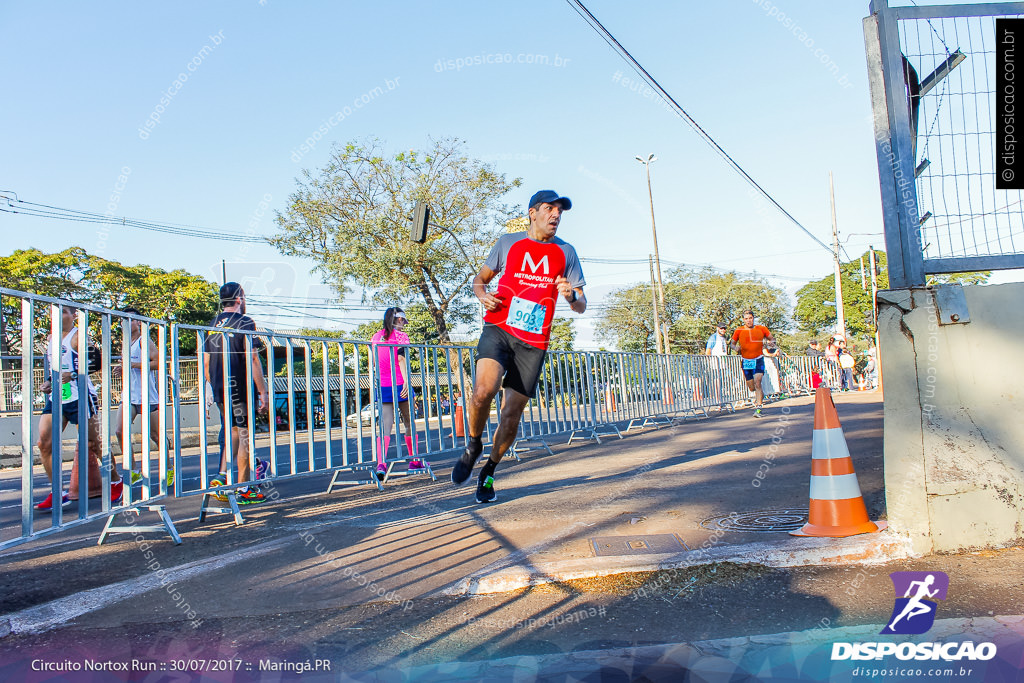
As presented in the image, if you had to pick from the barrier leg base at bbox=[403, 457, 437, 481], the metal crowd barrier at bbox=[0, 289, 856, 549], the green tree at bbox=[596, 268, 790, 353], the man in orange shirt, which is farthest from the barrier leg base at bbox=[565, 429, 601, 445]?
the green tree at bbox=[596, 268, 790, 353]

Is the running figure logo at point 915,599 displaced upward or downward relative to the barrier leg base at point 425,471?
downward

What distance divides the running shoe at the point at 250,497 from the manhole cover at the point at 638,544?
320 cm

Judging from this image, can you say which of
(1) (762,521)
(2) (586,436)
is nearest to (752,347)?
(2) (586,436)

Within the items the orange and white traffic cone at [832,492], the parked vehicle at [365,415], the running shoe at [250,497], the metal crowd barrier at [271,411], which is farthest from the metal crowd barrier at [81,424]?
the orange and white traffic cone at [832,492]

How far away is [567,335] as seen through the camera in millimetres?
43906

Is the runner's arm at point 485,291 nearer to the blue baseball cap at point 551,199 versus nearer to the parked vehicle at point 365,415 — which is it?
the blue baseball cap at point 551,199

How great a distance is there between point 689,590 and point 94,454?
15.3ft

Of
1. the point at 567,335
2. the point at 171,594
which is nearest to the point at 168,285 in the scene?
the point at 567,335

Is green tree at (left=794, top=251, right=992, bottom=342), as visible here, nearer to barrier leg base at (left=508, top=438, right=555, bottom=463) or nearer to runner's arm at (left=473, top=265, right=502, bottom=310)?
barrier leg base at (left=508, top=438, right=555, bottom=463)

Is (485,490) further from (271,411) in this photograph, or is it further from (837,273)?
(837,273)

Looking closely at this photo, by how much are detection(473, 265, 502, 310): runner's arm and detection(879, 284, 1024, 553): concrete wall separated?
227 centimetres

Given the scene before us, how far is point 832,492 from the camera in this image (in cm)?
373

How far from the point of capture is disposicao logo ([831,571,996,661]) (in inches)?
90.7

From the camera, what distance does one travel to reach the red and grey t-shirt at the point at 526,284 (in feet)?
16.1
